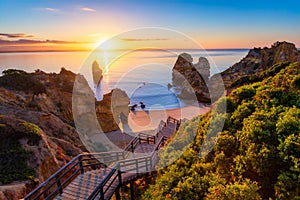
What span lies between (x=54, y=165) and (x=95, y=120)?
669 inches

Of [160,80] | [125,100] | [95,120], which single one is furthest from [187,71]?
[95,120]

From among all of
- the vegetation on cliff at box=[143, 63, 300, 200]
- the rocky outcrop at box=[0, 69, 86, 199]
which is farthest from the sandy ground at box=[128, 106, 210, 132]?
the vegetation on cliff at box=[143, 63, 300, 200]

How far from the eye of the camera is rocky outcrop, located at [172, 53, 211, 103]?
174 feet

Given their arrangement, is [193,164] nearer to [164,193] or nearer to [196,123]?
[164,193]

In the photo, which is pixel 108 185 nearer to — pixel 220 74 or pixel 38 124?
pixel 38 124

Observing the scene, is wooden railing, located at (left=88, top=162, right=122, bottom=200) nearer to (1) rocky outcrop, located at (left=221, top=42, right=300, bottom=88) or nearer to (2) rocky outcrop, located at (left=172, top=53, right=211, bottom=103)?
(1) rocky outcrop, located at (left=221, top=42, right=300, bottom=88)

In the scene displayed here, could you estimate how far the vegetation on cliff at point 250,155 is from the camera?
4445 millimetres

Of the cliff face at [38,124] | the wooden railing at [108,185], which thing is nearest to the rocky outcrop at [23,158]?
the cliff face at [38,124]

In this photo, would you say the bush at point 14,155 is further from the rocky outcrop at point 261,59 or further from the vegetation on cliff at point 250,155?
the rocky outcrop at point 261,59

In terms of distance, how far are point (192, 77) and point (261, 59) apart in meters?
16.9

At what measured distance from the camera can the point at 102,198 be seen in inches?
294

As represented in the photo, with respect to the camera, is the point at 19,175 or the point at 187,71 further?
the point at 187,71

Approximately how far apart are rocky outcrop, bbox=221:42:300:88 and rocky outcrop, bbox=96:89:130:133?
22313 millimetres

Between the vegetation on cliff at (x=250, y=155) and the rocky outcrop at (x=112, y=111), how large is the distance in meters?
22.7
